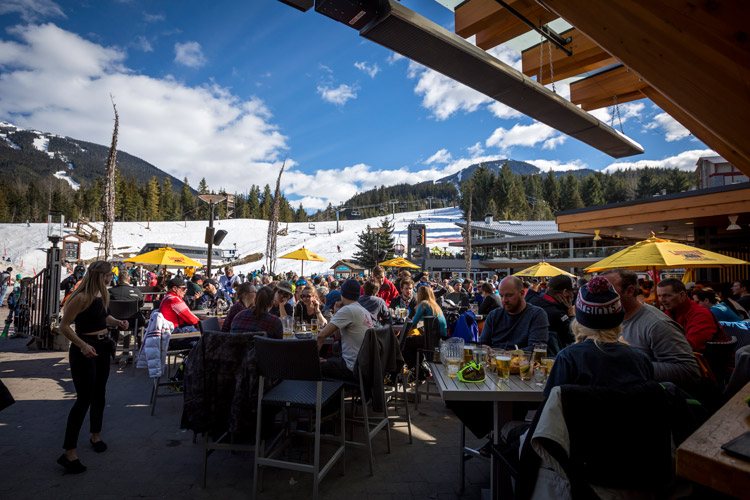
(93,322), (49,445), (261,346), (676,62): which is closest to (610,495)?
(676,62)

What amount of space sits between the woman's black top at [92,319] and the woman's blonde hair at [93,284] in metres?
0.05

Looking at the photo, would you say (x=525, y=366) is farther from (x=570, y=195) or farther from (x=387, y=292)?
(x=570, y=195)

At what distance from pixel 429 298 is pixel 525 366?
279cm

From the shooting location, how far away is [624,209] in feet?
34.3

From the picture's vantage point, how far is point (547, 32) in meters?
2.40

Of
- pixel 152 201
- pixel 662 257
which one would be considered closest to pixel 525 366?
pixel 662 257

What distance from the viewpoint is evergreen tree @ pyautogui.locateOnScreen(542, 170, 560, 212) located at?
86625 mm

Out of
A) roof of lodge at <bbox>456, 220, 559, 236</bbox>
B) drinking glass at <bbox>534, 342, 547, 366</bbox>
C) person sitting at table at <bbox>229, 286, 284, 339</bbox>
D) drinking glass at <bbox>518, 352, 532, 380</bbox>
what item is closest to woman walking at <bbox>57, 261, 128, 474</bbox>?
person sitting at table at <bbox>229, 286, 284, 339</bbox>

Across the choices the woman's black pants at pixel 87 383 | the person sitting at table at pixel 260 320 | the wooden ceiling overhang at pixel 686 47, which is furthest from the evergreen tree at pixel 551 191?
the wooden ceiling overhang at pixel 686 47

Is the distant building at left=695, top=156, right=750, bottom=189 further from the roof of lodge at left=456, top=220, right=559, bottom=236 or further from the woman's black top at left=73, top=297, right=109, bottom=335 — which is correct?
the roof of lodge at left=456, top=220, right=559, bottom=236

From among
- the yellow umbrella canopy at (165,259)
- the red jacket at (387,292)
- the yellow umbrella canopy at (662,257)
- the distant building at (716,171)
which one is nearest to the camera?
the yellow umbrella canopy at (662,257)

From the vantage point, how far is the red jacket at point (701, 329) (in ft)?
12.2

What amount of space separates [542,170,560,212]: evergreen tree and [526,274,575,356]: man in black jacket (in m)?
88.6

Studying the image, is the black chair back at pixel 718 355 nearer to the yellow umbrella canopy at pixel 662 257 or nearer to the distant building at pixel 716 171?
the yellow umbrella canopy at pixel 662 257
